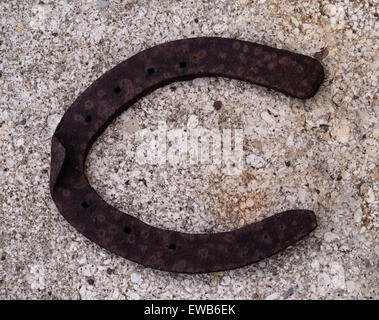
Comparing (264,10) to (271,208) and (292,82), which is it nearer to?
(292,82)

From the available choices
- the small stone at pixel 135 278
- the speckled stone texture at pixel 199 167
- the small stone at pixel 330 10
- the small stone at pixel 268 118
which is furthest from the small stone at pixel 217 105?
the small stone at pixel 135 278

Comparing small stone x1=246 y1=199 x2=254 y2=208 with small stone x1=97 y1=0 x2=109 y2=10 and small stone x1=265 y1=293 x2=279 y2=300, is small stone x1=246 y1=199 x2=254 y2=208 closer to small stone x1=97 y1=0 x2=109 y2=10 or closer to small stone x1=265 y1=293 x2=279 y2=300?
small stone x1=265 y1=293 x2=279 y2=300

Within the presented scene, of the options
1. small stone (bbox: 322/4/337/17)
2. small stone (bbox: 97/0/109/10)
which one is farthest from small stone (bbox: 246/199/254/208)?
small stone (bbox: 97/0/109/10)

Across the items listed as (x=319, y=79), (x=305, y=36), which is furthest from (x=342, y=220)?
(x=305, y=36)

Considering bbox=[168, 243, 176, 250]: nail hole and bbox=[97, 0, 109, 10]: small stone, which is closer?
bbox=[168, 243, 176, 250]: nail hole

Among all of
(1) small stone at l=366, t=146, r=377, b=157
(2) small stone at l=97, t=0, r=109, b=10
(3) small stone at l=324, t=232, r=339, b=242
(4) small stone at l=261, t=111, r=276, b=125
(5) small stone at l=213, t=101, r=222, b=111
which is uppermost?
(2) small stone at l=97, t=0, r=109, b=10

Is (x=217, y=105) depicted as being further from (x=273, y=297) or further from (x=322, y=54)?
(x=273, y=297)
